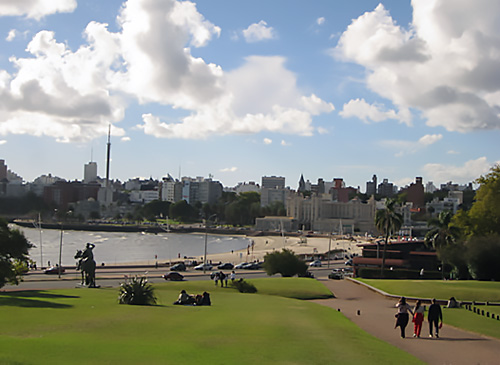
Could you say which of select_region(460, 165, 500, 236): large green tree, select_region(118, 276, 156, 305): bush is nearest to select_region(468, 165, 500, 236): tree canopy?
select_region(460, 165, 500, 236): large green tree

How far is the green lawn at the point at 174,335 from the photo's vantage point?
1119cm

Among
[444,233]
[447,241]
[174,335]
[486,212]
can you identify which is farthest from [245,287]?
[486,212]

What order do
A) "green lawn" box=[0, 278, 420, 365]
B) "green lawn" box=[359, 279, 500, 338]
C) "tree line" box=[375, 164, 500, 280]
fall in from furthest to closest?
1. "tree line" box=[375, 164, 500, 280]
2. "green lawn" box=[359, 279, 500, 338]
3. "green lawn" box=[0, 278, 420, 365]

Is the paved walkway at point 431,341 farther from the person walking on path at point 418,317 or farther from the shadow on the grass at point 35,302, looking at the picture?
the shadow on the grass at point 35,302

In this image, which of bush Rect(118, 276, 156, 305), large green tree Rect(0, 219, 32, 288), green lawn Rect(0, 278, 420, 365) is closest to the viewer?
green lawn Rect(0, 278, 420, 365)

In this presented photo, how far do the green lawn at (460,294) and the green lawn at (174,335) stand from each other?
15.9ft

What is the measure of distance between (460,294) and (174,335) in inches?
858

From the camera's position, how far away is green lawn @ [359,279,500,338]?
20953 mm

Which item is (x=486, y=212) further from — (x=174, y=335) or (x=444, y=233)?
(x=174, y=335)

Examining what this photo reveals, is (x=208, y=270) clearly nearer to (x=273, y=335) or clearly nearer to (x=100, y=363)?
(x=273, y=335)

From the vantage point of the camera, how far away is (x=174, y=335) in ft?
46.0

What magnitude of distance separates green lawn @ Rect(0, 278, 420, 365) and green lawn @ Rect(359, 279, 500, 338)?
15.9 ft

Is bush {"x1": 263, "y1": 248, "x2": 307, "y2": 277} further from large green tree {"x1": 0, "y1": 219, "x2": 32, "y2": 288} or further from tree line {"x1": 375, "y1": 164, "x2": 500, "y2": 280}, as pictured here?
large green tree {"x1": 0, "y1": 219, "x2": 32, "y2": 288}

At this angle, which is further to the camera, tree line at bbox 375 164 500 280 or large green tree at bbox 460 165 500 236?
large green tree at bbox 460 165 500 236
